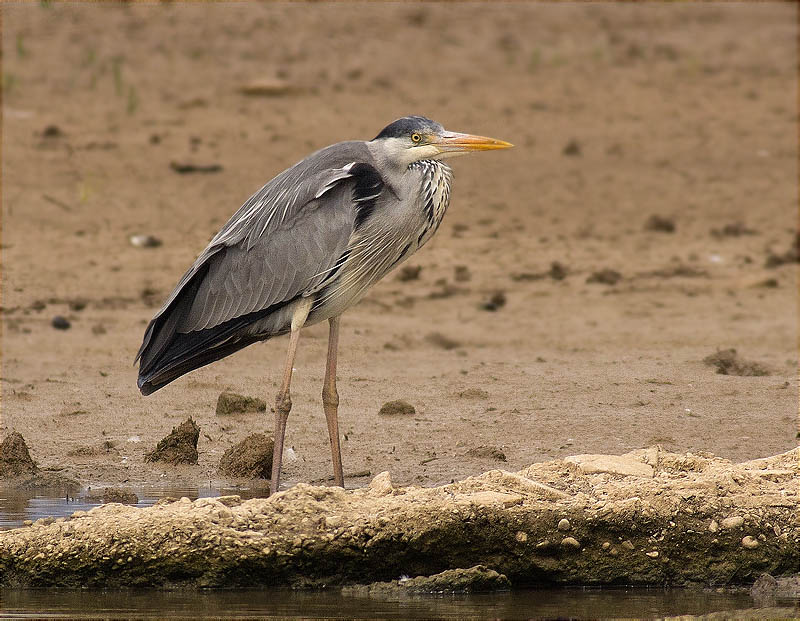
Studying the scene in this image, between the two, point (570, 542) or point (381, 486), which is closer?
point (570, 542)

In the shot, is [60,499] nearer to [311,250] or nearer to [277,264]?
[277,264]

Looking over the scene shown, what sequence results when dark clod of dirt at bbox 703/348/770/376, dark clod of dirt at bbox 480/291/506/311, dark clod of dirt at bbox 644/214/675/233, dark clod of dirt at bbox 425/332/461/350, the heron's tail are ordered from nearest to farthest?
the heron's tail → dark clod of dirt at bbox 703/348/770/376 → dark clod of dirt at bbox 425/332/461/350 → dark clod of dirt at bbox 480/291/506/311 → dark clod of dirt at bbox 644/214/675/233

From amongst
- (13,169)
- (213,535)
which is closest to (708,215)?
(13,169)

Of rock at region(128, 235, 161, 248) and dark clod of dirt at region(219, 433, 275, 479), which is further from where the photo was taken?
rock at region(128, 235, 161, 248)

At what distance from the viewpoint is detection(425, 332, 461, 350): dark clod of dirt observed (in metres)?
9.59

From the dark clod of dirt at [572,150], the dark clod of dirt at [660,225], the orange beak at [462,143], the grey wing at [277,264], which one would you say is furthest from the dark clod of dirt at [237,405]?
the dark clod of dirt at [572,150]

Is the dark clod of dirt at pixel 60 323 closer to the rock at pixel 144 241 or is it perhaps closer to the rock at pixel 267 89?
the rock at pixel 144 241

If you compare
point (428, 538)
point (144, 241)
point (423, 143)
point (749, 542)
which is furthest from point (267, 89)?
point (749, 542)

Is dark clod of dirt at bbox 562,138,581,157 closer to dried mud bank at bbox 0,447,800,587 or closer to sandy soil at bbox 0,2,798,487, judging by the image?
sandy soil at bbox 0,2,798,487

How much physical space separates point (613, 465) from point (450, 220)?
23.6 feet

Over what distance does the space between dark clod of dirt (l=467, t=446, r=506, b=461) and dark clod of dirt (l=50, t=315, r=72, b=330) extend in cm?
362

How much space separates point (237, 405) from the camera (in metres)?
7.96

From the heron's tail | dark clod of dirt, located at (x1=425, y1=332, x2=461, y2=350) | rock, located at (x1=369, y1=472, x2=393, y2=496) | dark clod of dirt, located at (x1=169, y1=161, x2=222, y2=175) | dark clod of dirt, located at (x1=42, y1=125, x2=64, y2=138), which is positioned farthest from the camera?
dark clod of dirt, located at (x1=42, y1=125, x2=64, y2=138)

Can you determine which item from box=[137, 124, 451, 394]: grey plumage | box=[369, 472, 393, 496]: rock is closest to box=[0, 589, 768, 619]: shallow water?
box=[369, 472, 393, 496]: rock
